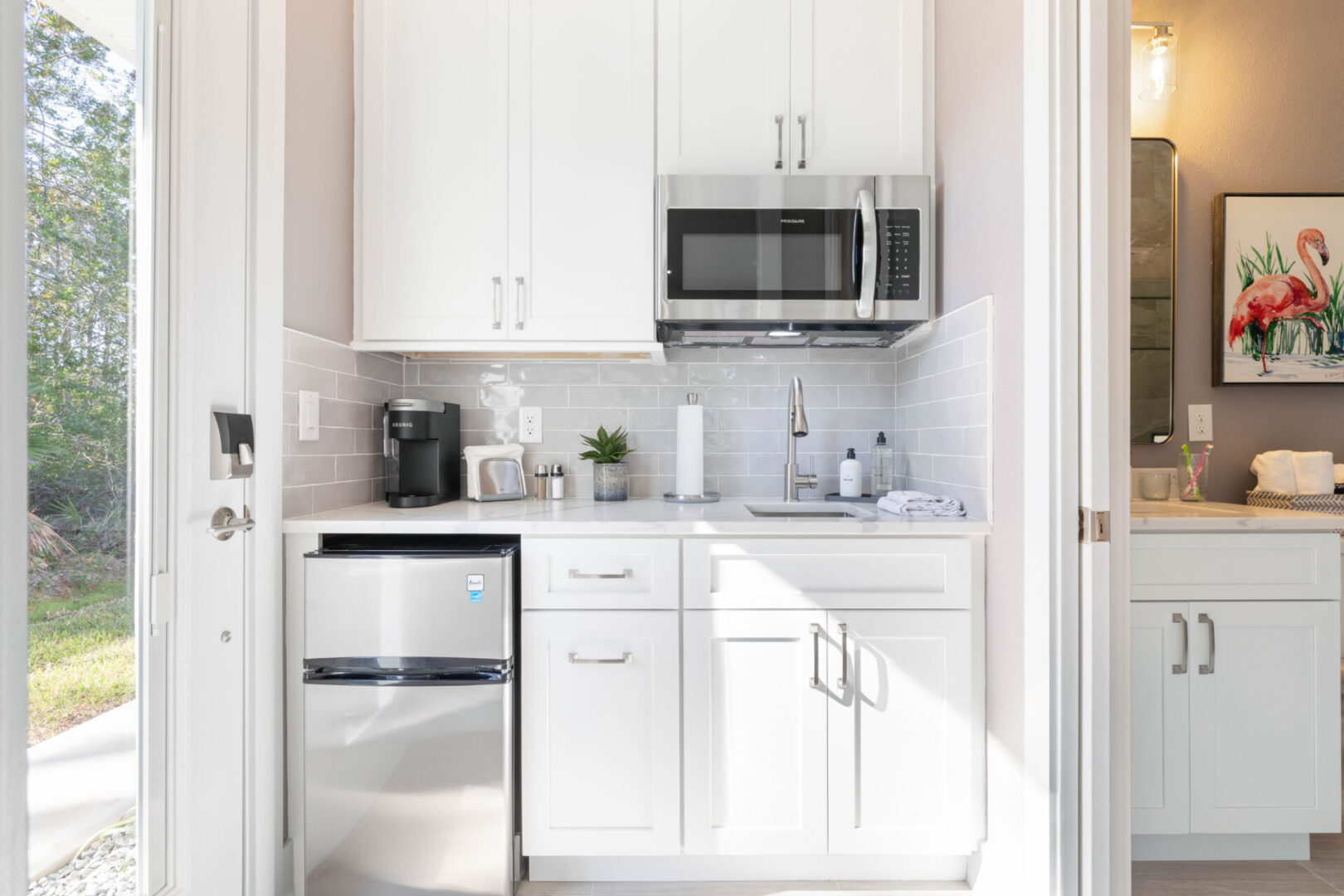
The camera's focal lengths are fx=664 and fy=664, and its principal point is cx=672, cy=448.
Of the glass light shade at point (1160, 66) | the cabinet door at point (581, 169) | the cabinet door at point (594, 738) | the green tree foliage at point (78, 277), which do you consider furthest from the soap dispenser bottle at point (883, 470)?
the green tree foliage at point (78, 277)

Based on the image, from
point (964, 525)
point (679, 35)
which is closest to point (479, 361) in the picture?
point (679, 35)

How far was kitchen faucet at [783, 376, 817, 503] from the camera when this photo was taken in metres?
2.00

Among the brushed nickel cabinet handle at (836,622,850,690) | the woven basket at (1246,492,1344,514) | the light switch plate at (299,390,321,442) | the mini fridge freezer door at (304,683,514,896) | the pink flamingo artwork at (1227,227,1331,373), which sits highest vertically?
the pink flamingo artwork at (1227,227,1331,373)

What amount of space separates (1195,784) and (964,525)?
0.94 meters

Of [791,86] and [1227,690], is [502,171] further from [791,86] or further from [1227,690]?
[1227,690]

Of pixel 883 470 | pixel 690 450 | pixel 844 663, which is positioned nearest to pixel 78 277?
pixel 690 450

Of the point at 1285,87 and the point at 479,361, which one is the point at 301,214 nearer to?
the point at 479,361

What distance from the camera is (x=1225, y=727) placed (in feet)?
5.56

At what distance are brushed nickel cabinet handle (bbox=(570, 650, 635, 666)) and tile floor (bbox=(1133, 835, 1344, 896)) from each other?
1.40m

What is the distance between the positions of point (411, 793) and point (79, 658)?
724 millimetres

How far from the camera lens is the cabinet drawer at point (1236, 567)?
1680 millimetres

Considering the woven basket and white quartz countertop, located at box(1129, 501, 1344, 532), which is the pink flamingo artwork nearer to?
the woven basket

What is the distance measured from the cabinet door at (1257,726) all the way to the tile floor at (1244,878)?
13 cm

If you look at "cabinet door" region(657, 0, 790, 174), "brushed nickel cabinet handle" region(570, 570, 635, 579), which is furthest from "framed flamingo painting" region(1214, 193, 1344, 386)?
"brushed nickel cabinet handle" region(570, 570, 635, 579)
